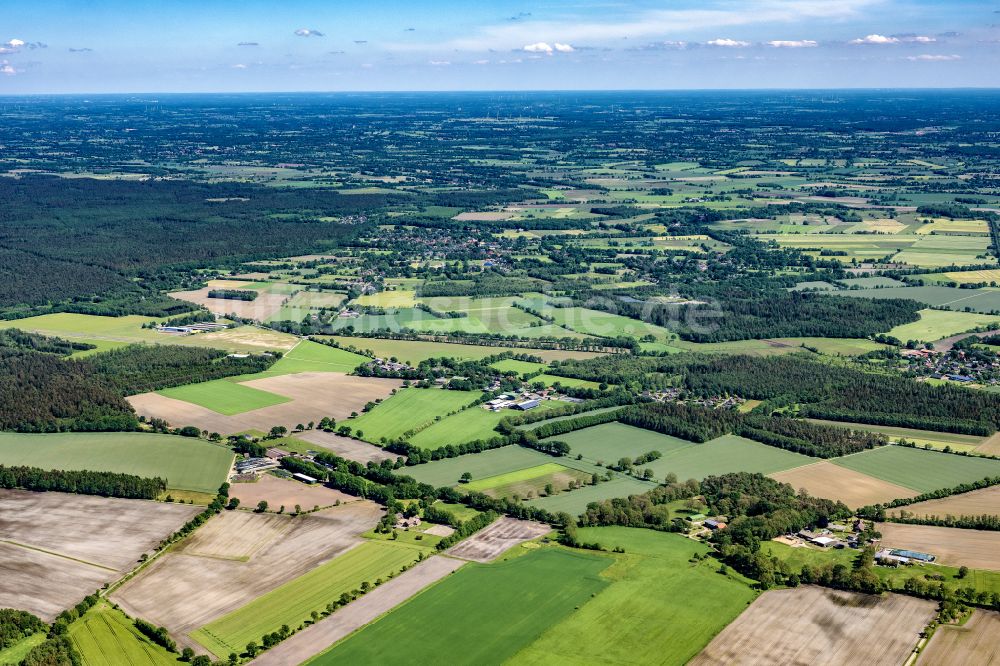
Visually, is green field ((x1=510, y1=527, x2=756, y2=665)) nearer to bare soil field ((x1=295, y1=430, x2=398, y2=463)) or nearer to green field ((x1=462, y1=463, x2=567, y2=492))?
green field ((x1=462, y1=463, x2=567, y2=492))

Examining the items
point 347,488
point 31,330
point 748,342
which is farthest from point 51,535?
point 748,342

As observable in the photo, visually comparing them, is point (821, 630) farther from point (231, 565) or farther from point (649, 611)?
point (231, 565)

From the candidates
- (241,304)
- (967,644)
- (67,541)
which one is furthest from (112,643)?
(241,304)

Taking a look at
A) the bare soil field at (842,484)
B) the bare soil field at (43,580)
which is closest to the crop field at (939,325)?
the bare soil field at (842,484)

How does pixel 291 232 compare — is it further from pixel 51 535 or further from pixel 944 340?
pixel 51 535

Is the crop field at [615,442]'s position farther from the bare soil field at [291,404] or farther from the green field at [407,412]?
the bare soil field at [291,404]

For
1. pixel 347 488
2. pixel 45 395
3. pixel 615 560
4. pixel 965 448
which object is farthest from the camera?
pixel 45 395
